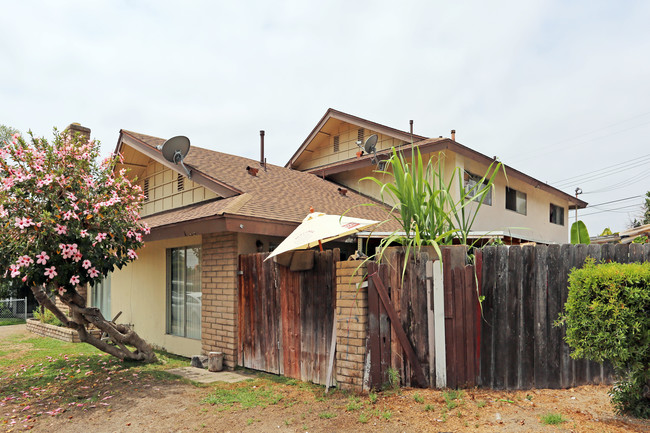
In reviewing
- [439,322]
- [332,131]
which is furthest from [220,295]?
[332,131]

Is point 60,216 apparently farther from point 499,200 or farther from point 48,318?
point 499,200

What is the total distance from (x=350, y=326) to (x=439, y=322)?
1.18m

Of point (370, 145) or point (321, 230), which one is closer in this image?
point (321, 230)

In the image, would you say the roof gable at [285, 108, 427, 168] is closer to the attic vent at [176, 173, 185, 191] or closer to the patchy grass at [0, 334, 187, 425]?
the attic vent at [176, 173, 185, 191]

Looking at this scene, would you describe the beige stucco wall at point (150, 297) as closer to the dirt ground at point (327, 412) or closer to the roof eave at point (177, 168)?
the roof eave at point (177, 168)

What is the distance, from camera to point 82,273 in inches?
313

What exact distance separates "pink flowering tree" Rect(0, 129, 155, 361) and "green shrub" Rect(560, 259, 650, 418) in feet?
22.8

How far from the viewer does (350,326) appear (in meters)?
6.21

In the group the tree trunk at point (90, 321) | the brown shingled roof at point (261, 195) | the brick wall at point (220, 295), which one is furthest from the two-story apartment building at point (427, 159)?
the tree trunk at point (90, 321)

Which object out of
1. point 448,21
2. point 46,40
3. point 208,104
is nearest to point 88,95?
point 208,104

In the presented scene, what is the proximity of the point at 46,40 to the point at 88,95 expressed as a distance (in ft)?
14.9

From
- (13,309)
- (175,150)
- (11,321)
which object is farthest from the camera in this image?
(13,309)

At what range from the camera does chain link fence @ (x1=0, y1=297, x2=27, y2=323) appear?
755 inches

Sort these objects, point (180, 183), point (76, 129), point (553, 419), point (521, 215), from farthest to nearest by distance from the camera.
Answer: point (521, 215) < point (76, 129) < point (180, 183) < point (553, 419)
